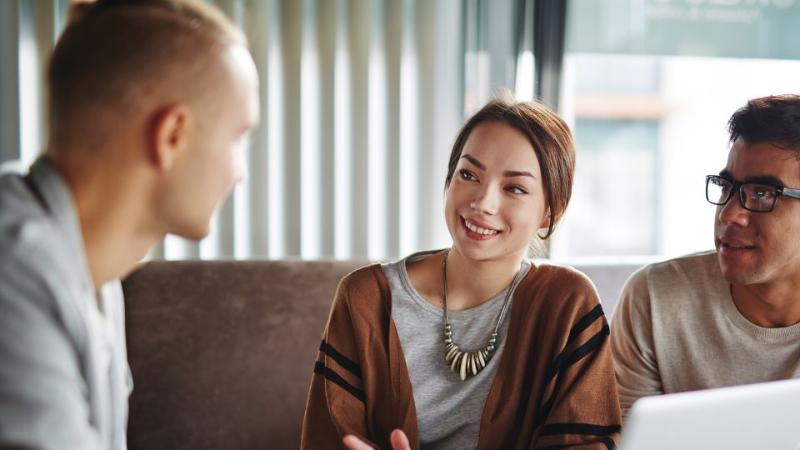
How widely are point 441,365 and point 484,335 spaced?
103 mm

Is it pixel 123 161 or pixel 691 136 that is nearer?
pixel 123 161

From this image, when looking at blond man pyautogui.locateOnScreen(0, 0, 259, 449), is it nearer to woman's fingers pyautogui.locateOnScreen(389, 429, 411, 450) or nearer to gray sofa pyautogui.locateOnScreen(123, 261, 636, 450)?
woman's fingers pyautogui.locateOnScreen(389, 429, 411, 450)

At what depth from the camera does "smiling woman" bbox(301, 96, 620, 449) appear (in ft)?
4.22

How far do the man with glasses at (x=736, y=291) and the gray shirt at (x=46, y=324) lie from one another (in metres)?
1.15

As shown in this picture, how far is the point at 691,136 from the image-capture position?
8859 millimetres

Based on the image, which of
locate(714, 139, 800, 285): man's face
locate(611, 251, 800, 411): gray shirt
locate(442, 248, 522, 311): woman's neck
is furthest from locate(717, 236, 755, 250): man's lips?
locate(442, 248, 522, 311): woman's neck

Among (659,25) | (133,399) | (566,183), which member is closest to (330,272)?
(133,399)

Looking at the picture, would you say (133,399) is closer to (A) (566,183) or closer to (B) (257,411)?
(B) (257,411)

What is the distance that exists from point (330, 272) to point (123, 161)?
1355 mm

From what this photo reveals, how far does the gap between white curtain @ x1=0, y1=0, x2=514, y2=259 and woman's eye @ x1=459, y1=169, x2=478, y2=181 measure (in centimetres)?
149

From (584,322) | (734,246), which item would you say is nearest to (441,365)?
(584,322)

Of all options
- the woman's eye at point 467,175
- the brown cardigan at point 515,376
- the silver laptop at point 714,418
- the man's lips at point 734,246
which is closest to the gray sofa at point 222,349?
the brown cardigan at point 515,376

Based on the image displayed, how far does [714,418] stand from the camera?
736mm

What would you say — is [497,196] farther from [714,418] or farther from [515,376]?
[714,418]
